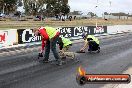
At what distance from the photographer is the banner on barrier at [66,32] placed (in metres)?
23.7

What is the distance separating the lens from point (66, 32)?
100 feet

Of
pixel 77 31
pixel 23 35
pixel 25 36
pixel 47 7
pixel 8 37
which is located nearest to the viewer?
pixel 8 37

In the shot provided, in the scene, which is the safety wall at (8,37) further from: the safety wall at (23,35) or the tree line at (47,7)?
the tree line at (47,7)

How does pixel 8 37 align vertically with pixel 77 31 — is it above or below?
above

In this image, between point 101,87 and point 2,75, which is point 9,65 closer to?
point 2,75

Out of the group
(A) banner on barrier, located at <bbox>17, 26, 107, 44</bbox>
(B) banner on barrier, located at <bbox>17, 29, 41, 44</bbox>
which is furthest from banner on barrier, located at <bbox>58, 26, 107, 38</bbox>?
(B) banner on barrier, located at <bbox>17, 29, 41, 44</bbox>

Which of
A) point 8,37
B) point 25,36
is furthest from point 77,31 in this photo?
point 8,37

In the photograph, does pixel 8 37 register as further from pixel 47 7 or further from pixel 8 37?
pixel 47 7

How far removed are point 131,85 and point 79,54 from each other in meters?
9.03

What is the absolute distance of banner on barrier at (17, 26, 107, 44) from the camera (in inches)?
934

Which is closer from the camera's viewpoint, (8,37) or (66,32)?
(8,37)

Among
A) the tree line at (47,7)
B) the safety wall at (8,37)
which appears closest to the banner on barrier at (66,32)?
the safety wall at (8,37)

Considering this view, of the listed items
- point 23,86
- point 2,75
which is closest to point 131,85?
point 23,86

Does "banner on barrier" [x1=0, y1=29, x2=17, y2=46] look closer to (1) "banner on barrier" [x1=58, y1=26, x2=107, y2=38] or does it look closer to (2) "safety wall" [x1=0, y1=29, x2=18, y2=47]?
(2) "safety wall" [x1=0, y1=29, x2=18, y2=47]
